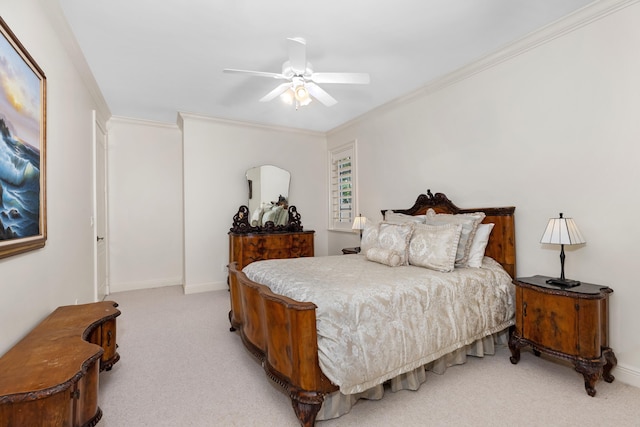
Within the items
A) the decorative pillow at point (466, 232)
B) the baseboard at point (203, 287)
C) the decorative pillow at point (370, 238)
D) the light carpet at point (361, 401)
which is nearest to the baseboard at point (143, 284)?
the baseboard at point (203, 287)

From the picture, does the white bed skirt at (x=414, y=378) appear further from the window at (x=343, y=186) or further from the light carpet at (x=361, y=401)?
the window at (x=343, y=186)

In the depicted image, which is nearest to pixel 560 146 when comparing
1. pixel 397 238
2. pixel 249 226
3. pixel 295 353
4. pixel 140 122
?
pixel 397 238

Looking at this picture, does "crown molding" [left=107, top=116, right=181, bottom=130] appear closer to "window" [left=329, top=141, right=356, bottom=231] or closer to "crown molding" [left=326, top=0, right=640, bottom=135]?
"window" [left=329, top=141, right=356, bottom=231]

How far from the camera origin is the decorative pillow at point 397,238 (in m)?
2.86

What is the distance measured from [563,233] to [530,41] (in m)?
1.73

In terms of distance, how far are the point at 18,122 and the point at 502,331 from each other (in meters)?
3.82

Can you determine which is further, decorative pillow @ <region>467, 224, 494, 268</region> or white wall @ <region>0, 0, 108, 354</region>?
decorative pillow @ <region>467, 224, 494, 268</region>

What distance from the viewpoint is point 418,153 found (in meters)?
3.89

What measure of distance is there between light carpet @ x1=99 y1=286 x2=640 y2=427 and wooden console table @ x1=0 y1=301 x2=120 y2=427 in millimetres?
600

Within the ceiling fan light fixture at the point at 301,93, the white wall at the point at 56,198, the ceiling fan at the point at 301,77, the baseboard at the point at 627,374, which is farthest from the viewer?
the ceiling fan light fixture at the point at 301,93

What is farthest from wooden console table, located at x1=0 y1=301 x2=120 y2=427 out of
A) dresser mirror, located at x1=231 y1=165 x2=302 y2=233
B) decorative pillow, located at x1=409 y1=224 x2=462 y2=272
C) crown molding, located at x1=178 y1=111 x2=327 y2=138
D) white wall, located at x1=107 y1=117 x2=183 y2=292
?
crown molding, located at x1=178 y1=111 x2=327 y2=138

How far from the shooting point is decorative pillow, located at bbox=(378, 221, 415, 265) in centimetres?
286

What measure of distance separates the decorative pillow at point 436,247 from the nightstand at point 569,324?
55cm

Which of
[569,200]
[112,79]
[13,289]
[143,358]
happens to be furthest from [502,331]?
[112,79]
